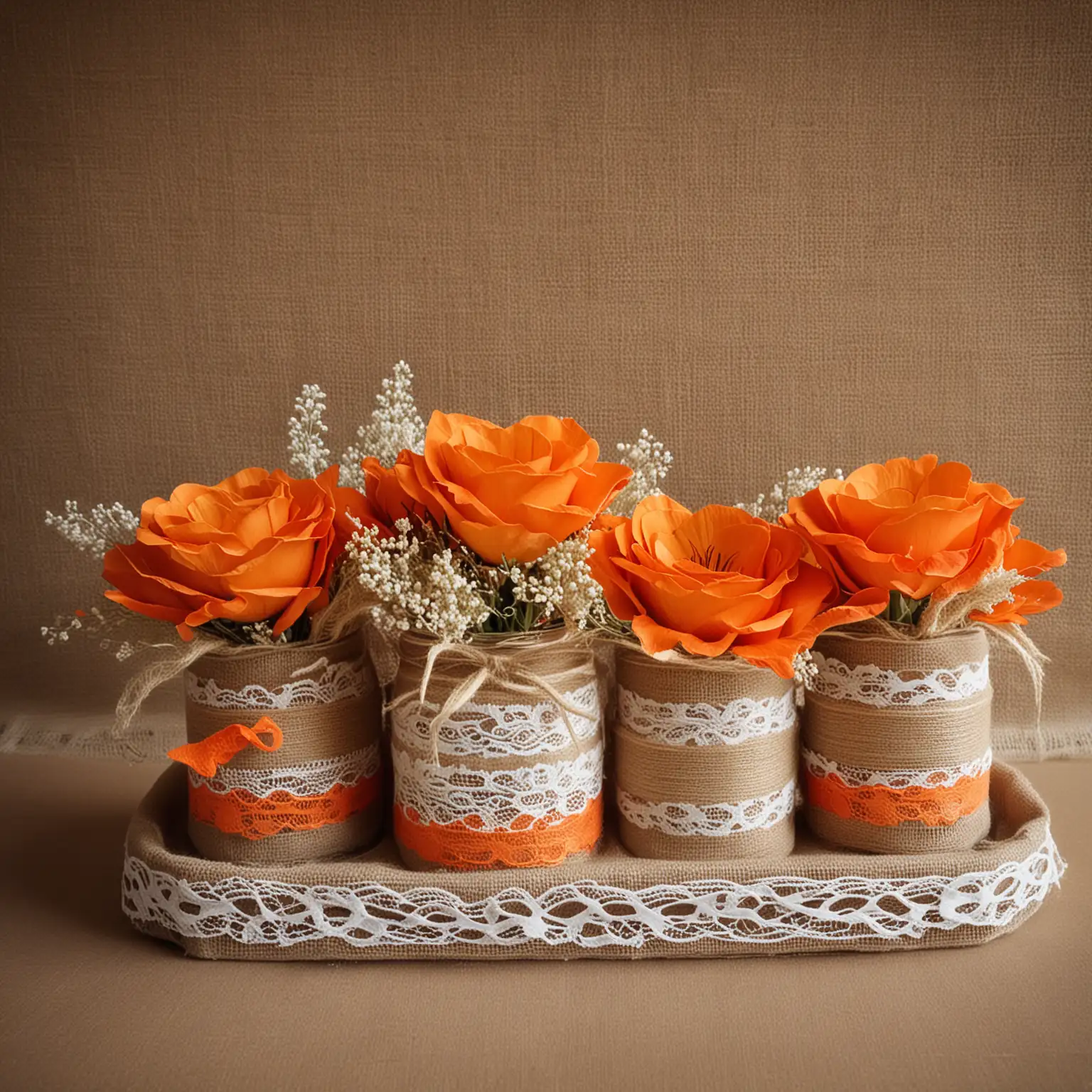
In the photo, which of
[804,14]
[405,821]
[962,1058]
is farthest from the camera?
[804,14]

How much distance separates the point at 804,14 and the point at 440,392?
0.45 metres

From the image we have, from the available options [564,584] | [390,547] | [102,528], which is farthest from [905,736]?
[102,528]

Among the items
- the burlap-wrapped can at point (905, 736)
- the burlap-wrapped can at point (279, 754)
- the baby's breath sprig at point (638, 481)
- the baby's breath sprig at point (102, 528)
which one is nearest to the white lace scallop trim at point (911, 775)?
the burlap-wrapped can at point (905, 736)

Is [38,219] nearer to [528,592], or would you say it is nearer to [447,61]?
[447,61]

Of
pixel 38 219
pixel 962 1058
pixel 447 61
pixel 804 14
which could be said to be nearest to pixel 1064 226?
pixel 804 14

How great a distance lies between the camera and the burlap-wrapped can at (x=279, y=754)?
2.16 ft

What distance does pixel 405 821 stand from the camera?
0.67 meters

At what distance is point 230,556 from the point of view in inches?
24.2

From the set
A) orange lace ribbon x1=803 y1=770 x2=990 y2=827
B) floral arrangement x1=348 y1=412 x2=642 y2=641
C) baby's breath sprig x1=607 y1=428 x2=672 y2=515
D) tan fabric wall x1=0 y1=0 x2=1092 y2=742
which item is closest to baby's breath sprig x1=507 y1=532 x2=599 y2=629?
floral arrangement x1=348 y1=412 x2=642 y2=641

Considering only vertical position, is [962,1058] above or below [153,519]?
below

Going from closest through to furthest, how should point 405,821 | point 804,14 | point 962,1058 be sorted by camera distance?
point 962,1058
point 405,821
point 804,14

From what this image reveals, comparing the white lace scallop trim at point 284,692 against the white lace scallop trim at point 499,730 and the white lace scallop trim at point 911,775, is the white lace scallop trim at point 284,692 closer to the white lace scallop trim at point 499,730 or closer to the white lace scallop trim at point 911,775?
the white lace scallop trim at point 499,730

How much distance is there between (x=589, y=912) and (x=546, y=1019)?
0.06 m

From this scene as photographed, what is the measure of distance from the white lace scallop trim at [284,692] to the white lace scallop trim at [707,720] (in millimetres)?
185
